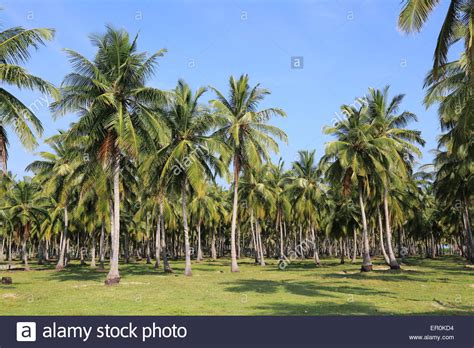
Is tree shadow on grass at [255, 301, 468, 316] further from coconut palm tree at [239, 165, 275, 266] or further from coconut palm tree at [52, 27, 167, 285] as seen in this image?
coconut palm tree at [239, 165, 275, 266]

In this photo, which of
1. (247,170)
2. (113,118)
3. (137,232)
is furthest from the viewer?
(137,232)

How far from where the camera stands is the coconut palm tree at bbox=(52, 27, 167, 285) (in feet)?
76.3

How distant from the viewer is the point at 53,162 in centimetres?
4034

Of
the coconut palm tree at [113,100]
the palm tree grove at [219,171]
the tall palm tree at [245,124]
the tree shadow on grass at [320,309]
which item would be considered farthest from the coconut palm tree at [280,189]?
the tree shadow on grass at [320,309]

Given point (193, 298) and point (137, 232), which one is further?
point (137, 232)

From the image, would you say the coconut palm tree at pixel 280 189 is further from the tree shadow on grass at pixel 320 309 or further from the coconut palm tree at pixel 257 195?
the tree shadow on grass at pixel 320 309

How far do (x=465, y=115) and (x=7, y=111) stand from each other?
60.0 feet

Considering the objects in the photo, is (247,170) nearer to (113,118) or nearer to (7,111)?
(113,118)

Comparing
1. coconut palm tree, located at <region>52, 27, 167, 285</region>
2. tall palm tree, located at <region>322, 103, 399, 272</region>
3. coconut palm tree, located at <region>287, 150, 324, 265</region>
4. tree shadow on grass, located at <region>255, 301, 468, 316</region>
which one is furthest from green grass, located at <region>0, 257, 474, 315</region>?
coconut palm tree, located at <region>287, 150, 324, 265</region>

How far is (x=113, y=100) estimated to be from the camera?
74.4 feet

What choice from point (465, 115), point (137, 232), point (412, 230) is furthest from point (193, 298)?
point (412, 230)

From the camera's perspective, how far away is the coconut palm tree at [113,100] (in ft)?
76.3

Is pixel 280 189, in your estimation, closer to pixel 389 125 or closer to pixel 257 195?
pixel 257 195

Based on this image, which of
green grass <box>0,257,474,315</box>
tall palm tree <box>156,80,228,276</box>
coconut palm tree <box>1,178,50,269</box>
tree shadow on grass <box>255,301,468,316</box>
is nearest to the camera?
tree shadow on grass <box>255,301,468,316</box>
